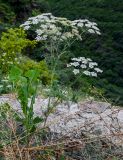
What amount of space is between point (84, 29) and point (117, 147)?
6.28ft

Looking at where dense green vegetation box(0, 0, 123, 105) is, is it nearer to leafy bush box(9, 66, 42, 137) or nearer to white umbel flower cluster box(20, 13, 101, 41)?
white umbel flower cluster box(20, 13, 101, 41)

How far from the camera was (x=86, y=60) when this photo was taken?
5.39 m

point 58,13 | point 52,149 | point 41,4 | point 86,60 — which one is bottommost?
point 58,13

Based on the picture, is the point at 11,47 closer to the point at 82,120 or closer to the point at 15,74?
the point at 82,120

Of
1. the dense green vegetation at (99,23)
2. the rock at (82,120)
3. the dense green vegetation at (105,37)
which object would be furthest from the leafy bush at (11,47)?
the dense green vegetation at (105,37)

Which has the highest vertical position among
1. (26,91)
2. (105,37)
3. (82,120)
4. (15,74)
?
(15,74)

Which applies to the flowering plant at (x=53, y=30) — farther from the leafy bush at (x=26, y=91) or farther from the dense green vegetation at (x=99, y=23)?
the dense green vegetation at (x=99, y=23)

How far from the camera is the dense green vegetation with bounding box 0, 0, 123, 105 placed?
106ft

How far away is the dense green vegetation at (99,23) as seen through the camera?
106 ft

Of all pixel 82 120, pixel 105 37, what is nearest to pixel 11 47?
pixel 82 120

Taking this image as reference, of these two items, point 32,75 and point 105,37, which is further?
point 105,37

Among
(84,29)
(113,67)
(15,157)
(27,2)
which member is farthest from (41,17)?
(113,67)

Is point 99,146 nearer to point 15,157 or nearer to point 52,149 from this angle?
point 52,149

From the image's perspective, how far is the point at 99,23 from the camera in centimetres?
5809
